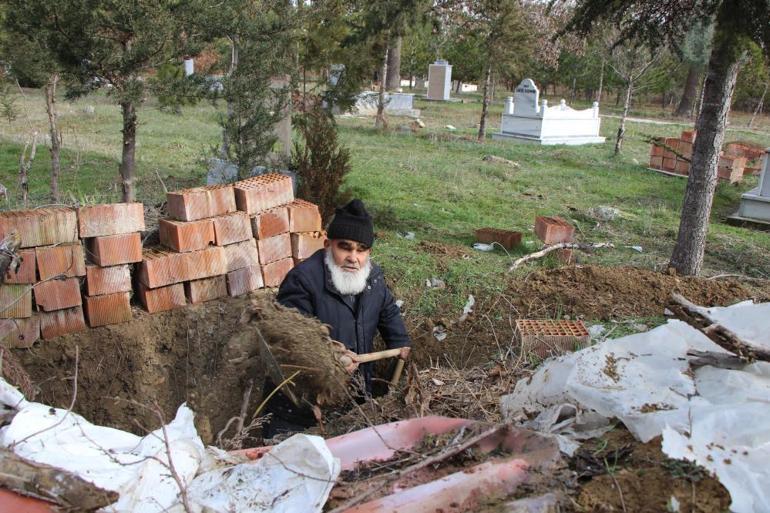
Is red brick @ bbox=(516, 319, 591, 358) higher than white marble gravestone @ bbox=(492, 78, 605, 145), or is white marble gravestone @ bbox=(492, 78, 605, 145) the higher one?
white marble gravestone @ bbox=(492, 78, 605, 145)

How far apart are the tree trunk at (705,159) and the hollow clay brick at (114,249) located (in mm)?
4656

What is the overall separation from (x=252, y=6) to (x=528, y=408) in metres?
5.46

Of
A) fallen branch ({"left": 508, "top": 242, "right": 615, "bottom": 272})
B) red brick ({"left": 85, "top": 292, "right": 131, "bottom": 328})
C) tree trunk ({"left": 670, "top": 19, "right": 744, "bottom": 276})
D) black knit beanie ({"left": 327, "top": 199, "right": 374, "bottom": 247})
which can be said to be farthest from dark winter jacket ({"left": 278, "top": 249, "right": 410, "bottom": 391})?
tree trunk ({"left": 670, "top": 19, "right": 744, "bottom": 276})

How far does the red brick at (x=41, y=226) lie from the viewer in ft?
12.6

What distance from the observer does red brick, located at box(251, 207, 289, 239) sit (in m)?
4.77

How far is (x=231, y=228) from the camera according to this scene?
465cm

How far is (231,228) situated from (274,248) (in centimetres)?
41

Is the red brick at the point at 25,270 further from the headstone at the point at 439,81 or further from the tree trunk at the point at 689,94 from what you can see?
the tree trunk at the point at 689,94

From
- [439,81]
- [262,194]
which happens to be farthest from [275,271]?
[439,81]

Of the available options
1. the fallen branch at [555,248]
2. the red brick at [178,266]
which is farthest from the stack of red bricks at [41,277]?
the fallen branch at [555,248]

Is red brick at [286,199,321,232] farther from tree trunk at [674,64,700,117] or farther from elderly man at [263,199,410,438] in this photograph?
tree trunk at [674,64,700,117]

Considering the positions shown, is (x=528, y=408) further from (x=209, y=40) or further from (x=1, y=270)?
(x=209, y=40)

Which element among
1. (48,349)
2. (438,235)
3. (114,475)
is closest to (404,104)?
(438,235)

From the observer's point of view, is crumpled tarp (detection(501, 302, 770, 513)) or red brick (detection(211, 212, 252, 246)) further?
red brick (detection(211, 212, 252, 246))
